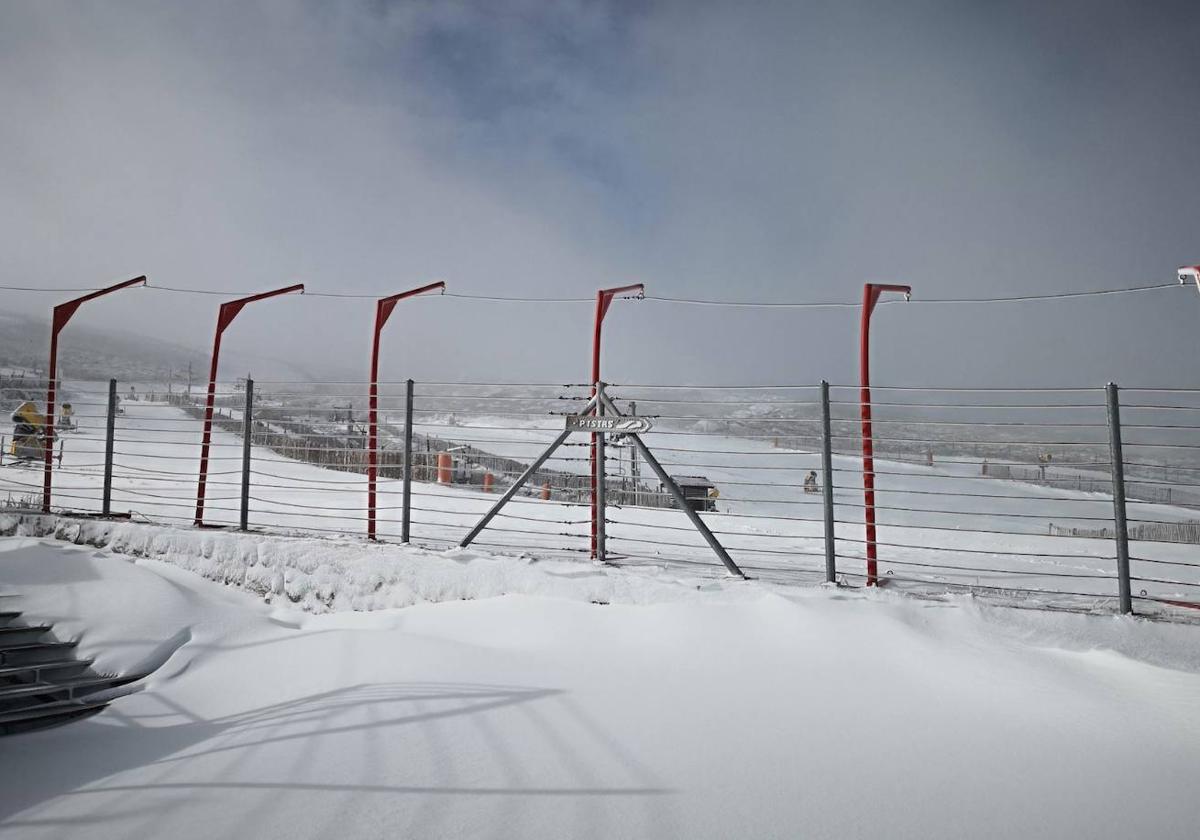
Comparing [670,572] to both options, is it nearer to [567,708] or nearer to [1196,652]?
[567,708]

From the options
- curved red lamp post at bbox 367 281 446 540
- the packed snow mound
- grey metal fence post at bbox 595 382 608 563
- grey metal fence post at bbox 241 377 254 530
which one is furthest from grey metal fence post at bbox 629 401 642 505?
grey metal fence post at bbox 241 377 254 530

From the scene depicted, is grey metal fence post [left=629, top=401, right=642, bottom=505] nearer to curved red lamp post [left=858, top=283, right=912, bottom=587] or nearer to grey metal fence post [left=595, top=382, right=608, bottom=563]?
grey metal fence post [left=595, top=382, right=608, bottom=563]

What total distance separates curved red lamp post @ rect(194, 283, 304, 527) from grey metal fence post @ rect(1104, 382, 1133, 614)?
21.6ft

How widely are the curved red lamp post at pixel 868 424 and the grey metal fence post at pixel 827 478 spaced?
22 cm

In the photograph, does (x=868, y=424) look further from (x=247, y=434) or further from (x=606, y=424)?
(x=247, y=434)

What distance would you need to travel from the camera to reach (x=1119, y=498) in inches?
142

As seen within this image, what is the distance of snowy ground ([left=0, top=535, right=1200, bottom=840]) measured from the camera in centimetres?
187

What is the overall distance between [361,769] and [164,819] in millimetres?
544

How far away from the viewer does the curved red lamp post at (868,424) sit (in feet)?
13.4

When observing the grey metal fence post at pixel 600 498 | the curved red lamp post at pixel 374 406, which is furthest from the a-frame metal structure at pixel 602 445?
the curved red lamp post at pixel 374 406

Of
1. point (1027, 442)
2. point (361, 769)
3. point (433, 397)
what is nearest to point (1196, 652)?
point (1027, 442)

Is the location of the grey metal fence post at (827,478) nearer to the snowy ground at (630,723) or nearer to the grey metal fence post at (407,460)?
the snowy ground at (630,723)

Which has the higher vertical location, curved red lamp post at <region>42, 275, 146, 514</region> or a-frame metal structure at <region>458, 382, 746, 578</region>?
curved red lamp post at <region>42, 275, 146, 514</region>

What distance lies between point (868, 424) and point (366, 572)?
3733mm
